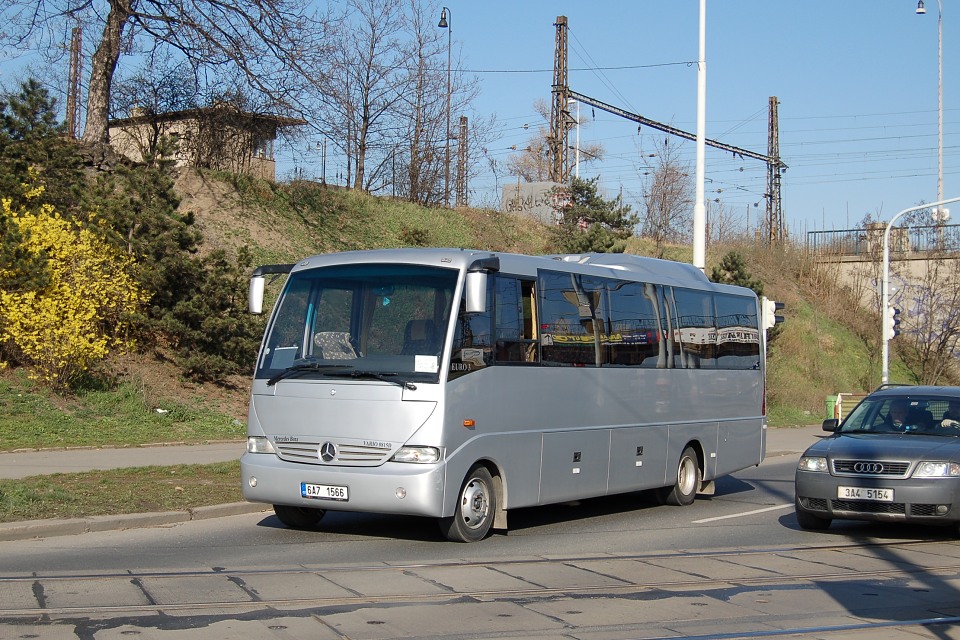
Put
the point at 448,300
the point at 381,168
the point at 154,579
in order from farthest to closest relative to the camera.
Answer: the point at 381,168 < the point at 448,300 < the point at 154,579

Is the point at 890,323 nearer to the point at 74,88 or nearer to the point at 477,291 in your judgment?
the point at 477,291

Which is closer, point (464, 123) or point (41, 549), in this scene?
point (41, 549)

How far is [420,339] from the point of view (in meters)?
10.6

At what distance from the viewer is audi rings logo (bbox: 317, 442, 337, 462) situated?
1058cm

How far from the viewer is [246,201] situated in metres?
33.1

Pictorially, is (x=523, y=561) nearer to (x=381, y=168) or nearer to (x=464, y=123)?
(x=381, y=168)

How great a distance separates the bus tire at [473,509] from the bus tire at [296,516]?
1.77 m

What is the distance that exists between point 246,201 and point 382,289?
23018mm

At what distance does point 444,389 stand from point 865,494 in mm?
4875

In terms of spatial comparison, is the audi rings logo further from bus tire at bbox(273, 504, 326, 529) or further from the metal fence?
the metal fence

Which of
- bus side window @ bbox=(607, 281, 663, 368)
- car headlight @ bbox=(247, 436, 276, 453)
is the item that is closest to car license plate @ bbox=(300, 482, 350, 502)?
car headlight @ bbox=(247, 436, 276, 453)

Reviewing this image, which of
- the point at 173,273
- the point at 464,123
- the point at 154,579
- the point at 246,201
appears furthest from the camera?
the point at 464,123

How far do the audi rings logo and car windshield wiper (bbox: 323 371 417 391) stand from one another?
68cm

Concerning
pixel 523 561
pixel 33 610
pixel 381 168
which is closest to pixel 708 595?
pixel 523 561
